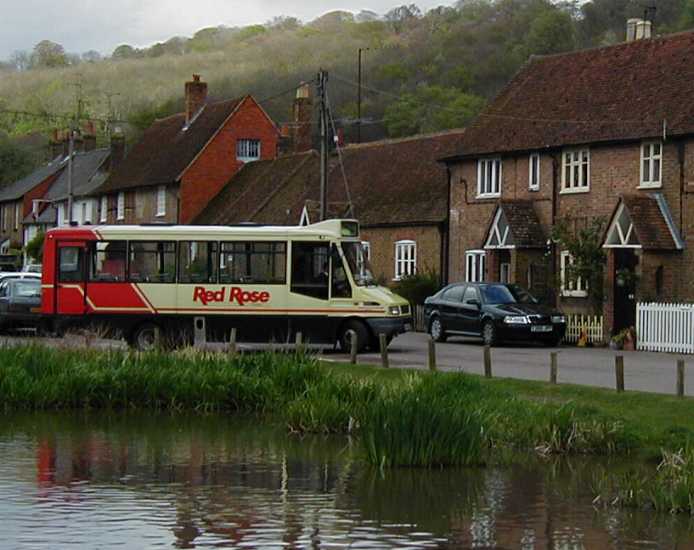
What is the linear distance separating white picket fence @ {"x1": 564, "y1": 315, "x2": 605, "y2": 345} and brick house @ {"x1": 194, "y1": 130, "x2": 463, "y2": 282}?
9.98 m

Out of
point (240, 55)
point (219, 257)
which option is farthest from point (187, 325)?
point (240, 55)

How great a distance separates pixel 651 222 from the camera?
43.5m

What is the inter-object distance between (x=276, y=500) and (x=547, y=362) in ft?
62.5

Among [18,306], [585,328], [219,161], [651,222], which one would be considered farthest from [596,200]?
[219,161]

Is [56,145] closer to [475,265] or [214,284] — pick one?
[475,265]

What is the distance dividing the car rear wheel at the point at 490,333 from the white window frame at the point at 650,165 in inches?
258

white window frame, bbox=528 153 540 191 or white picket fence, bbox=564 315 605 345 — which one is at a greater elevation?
white window frame, bbox=528 153 540 191

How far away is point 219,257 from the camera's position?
38.3 metres

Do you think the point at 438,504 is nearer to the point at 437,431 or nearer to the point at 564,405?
the point at 437,431

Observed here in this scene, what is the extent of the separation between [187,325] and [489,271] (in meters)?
15.3

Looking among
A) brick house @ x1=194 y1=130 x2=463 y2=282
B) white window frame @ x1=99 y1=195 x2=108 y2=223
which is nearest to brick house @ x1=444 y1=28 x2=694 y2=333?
brick house @ x1=194 y1=130 x2=463 y2=282

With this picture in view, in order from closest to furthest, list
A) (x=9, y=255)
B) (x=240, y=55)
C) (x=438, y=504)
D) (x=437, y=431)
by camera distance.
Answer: (x=438, y=504), (x=437, y=431), (x=9, y=255), (x=240, y=55)

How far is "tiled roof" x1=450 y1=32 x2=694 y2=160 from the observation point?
147ft

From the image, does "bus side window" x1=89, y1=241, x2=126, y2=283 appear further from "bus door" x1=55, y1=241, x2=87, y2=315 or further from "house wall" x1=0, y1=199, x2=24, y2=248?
"house wall" x1=0, y1=199, x2=24, y2=248
